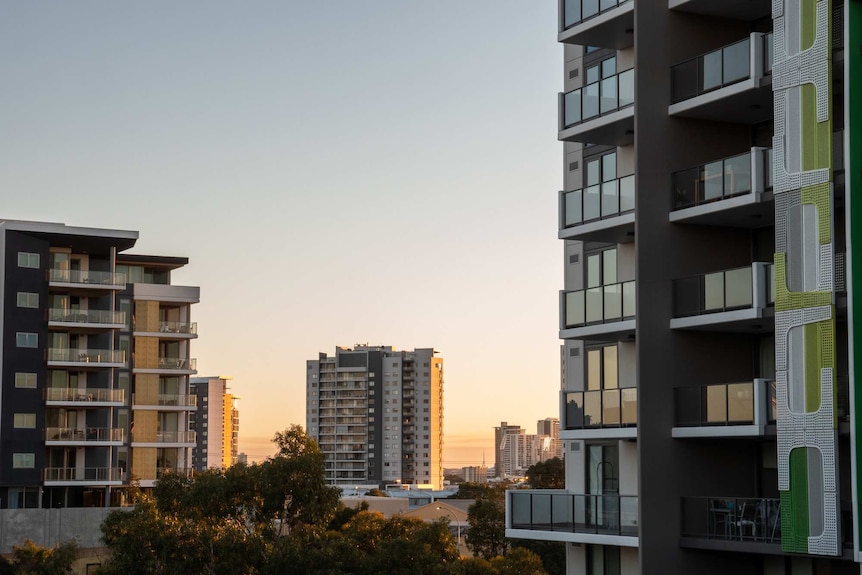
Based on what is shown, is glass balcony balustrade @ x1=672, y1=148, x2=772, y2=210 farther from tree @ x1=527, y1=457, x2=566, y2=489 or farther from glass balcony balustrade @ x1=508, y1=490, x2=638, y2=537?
tree @ x1=527, y1=457, x2=566, y2=489

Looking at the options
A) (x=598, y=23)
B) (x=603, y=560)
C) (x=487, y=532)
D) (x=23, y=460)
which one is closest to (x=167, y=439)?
(x=23, y=460)

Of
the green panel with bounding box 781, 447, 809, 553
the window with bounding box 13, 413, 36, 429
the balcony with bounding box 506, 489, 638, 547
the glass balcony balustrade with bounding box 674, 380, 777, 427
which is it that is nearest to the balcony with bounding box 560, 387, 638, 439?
the glass balcony balustrade with bounding box 674, 380, 777, 427

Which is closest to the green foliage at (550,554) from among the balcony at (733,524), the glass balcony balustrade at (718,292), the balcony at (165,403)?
the balcony at (165,403)

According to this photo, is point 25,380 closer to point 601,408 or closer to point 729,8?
point 601,408

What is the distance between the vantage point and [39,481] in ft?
282

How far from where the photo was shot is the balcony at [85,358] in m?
87.3

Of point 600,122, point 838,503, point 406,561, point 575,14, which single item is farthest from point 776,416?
point 406,561

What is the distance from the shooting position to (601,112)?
123 ft

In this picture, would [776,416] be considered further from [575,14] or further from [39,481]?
[39,481]

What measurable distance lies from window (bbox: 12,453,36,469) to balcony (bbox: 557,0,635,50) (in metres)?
57.7

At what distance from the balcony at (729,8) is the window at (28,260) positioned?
6056cm

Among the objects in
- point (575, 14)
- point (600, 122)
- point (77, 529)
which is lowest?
point (77, 529)

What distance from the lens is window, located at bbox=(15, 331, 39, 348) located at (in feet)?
281

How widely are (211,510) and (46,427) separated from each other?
147 ft
